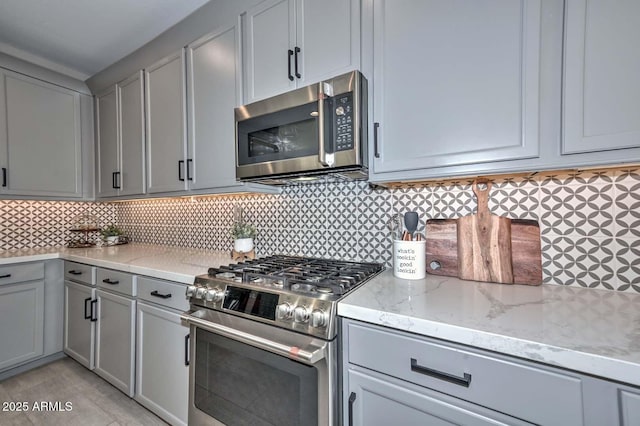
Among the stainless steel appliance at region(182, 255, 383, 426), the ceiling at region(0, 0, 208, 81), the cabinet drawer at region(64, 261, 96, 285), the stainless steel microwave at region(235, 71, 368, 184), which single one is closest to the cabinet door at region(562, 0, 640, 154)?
the stainless steel microwave at region(235, 71, 368, 184)

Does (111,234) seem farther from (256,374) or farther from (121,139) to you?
(256,374)

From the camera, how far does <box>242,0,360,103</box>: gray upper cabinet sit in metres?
1.27

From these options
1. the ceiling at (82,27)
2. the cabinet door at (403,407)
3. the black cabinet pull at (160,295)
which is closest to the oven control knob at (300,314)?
the cabinet door at (403,407)

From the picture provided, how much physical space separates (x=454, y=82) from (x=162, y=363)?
196 centimetres

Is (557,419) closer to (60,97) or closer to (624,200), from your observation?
(624,200)

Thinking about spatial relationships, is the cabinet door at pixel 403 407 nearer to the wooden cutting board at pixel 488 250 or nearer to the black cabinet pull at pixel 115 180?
the wooden cutting board at pixel 488 250

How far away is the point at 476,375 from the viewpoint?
735 millimetres

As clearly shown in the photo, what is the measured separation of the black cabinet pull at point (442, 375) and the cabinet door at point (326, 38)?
1.17 metres

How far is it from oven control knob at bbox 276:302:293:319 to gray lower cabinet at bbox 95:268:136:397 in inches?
46.2

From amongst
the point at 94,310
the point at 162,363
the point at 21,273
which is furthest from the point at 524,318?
the point at 21,273

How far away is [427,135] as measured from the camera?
110 cm

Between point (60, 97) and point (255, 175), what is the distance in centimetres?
230

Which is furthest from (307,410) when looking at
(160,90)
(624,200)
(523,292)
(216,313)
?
(160,90)

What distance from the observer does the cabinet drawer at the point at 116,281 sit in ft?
5.65
